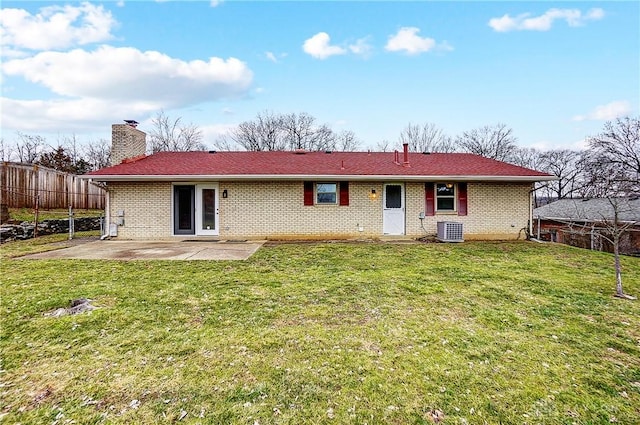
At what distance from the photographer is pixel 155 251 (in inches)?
333

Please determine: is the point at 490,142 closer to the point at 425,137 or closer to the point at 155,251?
the point at 425,137

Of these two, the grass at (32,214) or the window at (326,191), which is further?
the grass at (32,214)

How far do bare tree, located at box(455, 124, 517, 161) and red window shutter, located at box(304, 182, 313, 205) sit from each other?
2893 cm

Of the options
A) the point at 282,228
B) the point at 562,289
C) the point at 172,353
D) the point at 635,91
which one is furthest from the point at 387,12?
the point at 172,353

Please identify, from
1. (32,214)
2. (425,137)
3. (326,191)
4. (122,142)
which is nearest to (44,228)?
(32,214)

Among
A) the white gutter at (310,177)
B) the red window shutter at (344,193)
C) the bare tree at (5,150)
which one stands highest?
the bare tree at (5,150)

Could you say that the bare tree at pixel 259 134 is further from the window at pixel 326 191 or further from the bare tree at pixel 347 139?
the window at pixel 326 191

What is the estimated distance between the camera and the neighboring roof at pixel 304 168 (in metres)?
10.7

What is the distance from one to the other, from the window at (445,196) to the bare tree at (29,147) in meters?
31.7

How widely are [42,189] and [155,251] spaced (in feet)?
32.5

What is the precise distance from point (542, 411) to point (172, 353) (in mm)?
3038

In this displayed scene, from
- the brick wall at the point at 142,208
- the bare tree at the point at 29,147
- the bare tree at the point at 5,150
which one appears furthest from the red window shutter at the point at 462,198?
the bare tree at the point at 5,150

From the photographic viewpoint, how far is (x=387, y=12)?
12.6 meters

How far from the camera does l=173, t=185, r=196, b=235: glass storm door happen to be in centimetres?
1118
